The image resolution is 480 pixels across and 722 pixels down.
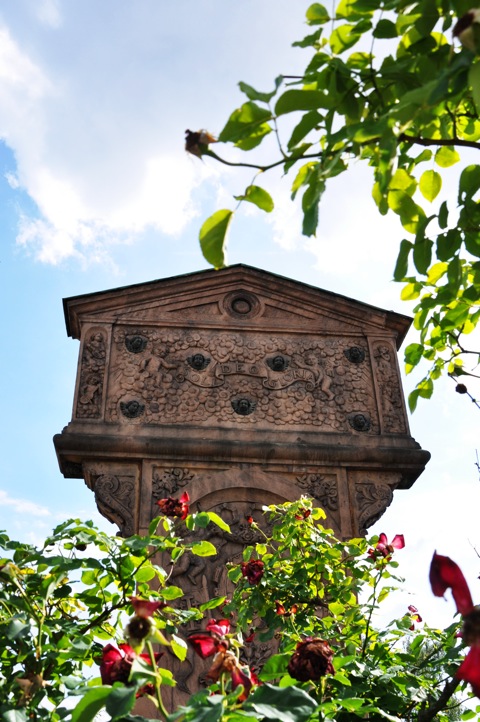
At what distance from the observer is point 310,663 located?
1559 mm

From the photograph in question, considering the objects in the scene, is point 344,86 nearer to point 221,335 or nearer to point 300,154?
point 300,154

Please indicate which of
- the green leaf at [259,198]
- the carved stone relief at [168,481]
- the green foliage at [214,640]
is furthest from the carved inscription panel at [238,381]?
the green leaf at [259,198]

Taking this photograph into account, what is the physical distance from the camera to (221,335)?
7738 mm

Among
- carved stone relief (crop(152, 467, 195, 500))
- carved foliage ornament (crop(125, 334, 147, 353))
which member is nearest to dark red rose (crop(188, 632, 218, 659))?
carved stone relief (crop(152, 467, 195, 500))

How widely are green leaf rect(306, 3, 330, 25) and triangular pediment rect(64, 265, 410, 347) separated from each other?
6.16 meters

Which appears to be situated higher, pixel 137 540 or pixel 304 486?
pixel 304 486

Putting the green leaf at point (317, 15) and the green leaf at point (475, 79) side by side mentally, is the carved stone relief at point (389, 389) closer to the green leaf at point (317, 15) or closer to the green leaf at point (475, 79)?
the green leaf at point (317, 15)

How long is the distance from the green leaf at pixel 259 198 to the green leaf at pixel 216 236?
0.29 ft

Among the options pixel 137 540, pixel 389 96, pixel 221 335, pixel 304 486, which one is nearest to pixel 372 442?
pixel 304 486

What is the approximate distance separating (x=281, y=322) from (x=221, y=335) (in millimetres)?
718

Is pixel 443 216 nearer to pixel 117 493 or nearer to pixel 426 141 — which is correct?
pixel 426 141

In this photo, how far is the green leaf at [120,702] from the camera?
1.21 meters

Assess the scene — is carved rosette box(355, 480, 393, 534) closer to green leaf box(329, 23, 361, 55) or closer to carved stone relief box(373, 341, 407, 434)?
carved stone relief box(373, 341, 407, 434)

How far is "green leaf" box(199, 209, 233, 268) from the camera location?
1524mm
